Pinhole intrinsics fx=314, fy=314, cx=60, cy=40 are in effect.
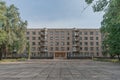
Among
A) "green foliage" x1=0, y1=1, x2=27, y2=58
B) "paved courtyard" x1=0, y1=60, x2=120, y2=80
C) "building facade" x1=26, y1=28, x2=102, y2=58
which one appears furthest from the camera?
"building facade" x1=26, y1=28, x2=102, y2=58

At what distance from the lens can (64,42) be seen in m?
155

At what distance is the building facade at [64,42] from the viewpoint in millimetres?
153125

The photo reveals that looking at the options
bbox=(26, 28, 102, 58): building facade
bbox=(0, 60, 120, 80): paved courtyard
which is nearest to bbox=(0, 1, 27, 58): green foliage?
bbox=(0, 60, 120, 80): paved courtyard

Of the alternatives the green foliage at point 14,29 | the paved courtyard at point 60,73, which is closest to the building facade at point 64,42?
the green foliage at point 14,29

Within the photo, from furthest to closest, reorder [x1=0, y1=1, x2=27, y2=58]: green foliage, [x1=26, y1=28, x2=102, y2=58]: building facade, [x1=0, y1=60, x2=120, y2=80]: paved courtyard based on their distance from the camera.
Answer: [x1=26, y1=28, x2=102, y2=58]: building facade → [x1=0, y1=1, x2=27, y2=58]: green foliage → [x1=0, y1=60, x2=120, y2=80]: paved courtyard

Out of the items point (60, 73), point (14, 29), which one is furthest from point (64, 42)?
point (60, 73)

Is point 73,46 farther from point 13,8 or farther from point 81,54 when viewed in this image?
point 13,8

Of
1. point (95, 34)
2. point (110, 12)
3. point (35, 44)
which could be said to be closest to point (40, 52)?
point (35, 44)

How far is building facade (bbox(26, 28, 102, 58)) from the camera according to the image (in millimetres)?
153125

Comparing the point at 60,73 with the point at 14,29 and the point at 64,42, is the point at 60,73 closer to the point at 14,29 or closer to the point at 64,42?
the point at 14,29

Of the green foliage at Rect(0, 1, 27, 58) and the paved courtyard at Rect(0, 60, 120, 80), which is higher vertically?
the green foliage at Rect(0, 1, 27, 58)

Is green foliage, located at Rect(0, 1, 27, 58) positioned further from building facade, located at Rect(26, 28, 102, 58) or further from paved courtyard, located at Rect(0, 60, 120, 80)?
building facade, located at Rect(26, 28, 102, 58)

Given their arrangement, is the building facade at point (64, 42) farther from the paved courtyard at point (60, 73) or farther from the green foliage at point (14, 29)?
the paved courtyard at point (60, 73)

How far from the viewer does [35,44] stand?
508 feet
